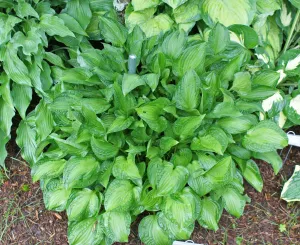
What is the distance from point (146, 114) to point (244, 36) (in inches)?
37.0

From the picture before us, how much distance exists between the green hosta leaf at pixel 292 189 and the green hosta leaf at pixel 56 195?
130 cm

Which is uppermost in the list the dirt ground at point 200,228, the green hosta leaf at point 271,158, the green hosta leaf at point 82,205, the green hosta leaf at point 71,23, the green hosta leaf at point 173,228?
the green hosta leaf at point 71,23

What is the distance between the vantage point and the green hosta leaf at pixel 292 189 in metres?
2.76

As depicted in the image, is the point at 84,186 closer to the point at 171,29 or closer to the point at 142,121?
the point at 142,121

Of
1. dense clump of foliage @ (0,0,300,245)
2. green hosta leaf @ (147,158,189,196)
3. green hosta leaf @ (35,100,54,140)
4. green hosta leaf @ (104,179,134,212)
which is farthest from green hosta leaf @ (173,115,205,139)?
green hosta leaf @ (35,100,54,140)

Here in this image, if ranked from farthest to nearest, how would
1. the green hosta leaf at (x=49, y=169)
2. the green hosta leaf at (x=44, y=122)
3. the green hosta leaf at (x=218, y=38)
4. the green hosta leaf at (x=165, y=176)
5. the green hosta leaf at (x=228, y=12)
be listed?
the green hosta leaf at (x=228, y=12) < the green hosta leaf at (x=44, y=122) < the green hosta leaf at (x=218, y=38) < the green hosta leaf at (x=49, y=169) < the green hosta leaf at (x=165, y=176)

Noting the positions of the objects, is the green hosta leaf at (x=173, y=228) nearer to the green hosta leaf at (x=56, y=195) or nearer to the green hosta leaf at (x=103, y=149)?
the green hosta leaf at (x=103, y=149)

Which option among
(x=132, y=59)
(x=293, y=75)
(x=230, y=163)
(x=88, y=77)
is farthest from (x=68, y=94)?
(x=293, y=75)

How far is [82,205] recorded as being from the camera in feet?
7.99

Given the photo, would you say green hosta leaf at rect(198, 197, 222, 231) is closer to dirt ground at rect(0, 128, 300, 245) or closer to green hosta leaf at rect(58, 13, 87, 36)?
dirt ground at rect(0, 128, 300, 245)

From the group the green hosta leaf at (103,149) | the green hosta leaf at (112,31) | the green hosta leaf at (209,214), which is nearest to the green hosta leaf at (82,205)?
the green hosta leaf at (103,149)

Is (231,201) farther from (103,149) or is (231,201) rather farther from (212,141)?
(103,149)

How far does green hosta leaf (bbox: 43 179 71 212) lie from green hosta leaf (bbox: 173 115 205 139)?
68 cm

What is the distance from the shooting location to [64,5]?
2986 mm
